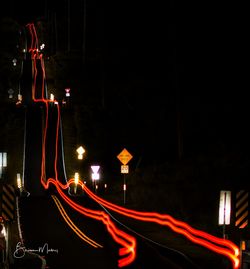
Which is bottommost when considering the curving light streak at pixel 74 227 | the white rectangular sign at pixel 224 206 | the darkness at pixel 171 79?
the curving light streak at pixel 74 227

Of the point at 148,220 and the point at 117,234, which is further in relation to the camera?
the point at 148,220

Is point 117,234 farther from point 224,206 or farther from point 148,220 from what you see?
point 224,206

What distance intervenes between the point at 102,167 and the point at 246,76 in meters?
17.9

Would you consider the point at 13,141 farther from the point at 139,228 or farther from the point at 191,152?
the point at 139,228

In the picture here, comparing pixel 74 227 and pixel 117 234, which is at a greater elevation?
pixel 117 234

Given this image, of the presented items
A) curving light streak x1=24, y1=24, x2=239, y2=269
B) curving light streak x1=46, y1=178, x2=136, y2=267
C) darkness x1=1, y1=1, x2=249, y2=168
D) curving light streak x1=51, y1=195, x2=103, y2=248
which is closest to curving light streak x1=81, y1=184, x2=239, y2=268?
curving light streak x1=24, y1=24, x2=239, y2=269

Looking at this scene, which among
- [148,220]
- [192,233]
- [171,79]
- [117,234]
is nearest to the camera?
[192,233]

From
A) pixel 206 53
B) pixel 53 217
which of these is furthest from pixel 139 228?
pixel 206 53

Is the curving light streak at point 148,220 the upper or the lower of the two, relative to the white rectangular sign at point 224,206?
lower

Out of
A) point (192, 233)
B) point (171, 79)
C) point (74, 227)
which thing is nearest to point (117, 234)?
point (192, 233)

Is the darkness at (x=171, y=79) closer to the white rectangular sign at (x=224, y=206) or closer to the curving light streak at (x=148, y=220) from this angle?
the curving light streak at (x=148, y=220)

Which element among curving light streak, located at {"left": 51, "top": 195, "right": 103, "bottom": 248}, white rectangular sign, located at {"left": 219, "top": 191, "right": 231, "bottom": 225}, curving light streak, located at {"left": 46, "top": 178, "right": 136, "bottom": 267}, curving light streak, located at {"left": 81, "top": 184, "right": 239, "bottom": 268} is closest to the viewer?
white rectangular sign, located at {"left": 219, "top": 191, "right": 231, "bottom": 225}

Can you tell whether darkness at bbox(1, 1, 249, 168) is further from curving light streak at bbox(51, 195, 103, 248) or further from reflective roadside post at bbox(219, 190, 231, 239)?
reflective roadside post at bbox(219, 190, 231, 239)

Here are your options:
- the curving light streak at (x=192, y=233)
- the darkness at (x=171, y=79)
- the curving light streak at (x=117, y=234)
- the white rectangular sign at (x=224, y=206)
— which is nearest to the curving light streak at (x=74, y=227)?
the curving light streak at (x=117, y=234)
